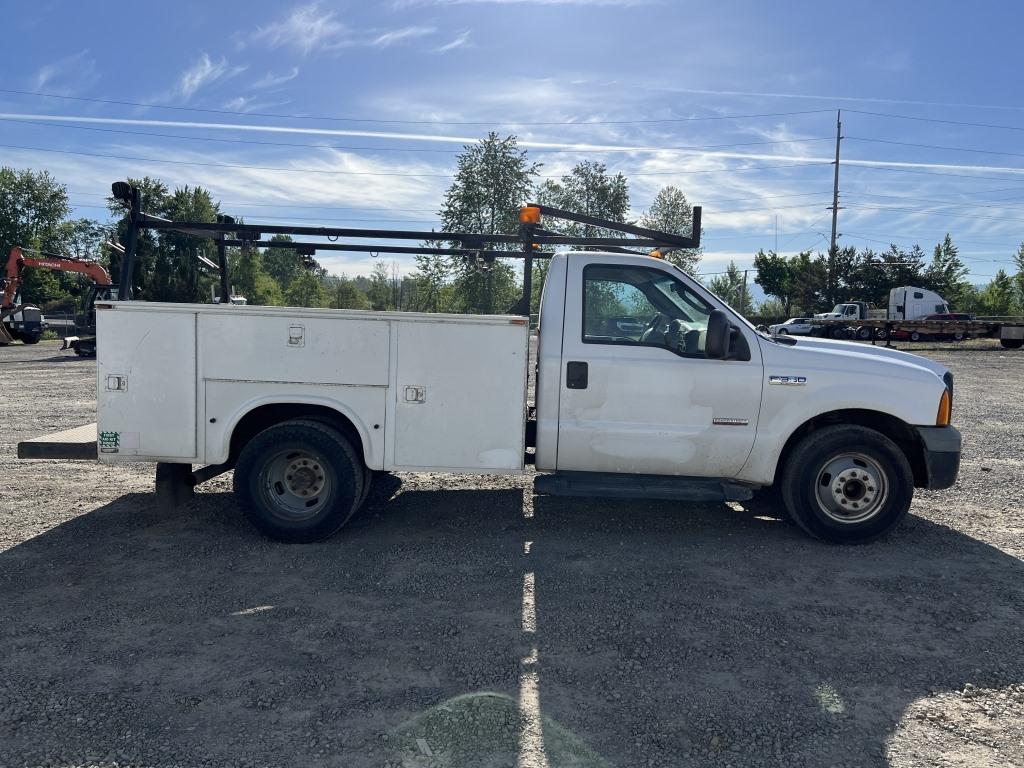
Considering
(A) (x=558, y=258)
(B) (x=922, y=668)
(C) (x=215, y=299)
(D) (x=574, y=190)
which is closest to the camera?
(B) (x=922, y=668)

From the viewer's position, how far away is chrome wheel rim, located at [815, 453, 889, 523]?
18.0 feet

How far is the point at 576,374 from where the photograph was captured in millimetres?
5418

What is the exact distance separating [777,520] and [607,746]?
369cm

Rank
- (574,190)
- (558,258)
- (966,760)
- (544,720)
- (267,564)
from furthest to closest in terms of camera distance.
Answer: (574,190)
(558,258)
(267,564)
(544,720)
(966,760)

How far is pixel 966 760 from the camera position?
3.04 m

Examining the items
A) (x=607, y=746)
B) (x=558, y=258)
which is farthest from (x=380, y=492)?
(x=607, y=746)

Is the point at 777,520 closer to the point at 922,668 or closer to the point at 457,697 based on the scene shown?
the point at 922,668

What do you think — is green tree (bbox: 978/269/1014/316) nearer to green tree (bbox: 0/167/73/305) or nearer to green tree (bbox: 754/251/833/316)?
green tree (bbox: 754/251/833/316)

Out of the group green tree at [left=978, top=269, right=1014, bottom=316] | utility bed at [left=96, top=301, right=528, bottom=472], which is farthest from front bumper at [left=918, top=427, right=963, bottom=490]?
green tree at [left=978, top=269, right=1014, bottom=316]

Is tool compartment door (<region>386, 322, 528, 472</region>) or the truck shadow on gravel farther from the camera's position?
tool compartment door (<region>386, 322, 528, 472</region>)

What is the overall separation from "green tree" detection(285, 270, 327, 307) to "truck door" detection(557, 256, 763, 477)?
2323 mm

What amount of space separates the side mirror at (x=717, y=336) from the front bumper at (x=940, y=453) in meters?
1.68

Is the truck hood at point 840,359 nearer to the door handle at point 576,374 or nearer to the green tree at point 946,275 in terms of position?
the door handle at point 576,374

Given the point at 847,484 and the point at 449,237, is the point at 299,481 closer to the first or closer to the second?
the point at 449,237
